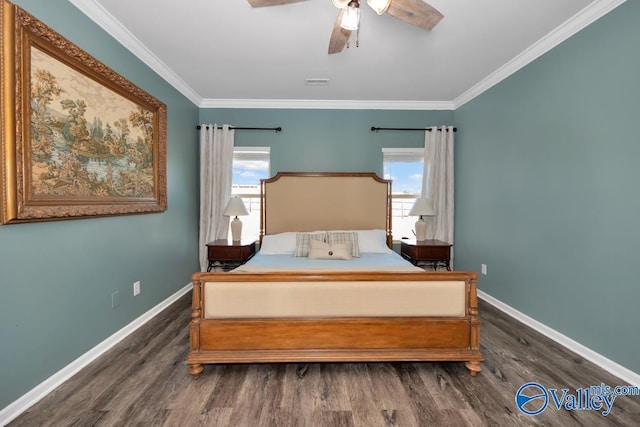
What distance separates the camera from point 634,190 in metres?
1.95

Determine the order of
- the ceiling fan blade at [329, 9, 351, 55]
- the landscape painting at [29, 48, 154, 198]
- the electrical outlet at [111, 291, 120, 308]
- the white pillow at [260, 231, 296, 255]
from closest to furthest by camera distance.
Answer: the landscape painting at [29, 48, 154, 198], the ceiling fan blade at [329, 9, 351, 55], the electrical outlet at [111, 291, 120, 308], the white pillow at [260, 231, 296, 255]

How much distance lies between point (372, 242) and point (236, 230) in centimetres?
189

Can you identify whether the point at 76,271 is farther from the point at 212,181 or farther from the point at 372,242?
the point at 372,242

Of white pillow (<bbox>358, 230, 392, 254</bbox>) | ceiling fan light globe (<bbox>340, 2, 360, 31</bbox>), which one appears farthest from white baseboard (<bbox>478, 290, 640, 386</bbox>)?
ceiling fan light globe (<bbox>340, 2, 360, 31</bbox>)

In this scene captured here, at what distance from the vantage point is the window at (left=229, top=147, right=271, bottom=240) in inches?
168

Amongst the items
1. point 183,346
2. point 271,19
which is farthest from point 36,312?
point 271,19

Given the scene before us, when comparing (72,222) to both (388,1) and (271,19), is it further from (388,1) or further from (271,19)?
(388,1)

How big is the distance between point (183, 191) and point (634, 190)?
4.41 meters

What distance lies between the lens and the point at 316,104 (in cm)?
411

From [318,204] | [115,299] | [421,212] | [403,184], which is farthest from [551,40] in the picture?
[115,299]

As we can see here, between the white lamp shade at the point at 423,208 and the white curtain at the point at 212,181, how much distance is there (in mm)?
2725

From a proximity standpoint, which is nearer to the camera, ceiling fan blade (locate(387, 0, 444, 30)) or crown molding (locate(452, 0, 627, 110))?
ceiling fan blade (locate(387, 0, 444, 30))

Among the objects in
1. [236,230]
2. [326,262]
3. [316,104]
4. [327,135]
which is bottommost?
[326,262]

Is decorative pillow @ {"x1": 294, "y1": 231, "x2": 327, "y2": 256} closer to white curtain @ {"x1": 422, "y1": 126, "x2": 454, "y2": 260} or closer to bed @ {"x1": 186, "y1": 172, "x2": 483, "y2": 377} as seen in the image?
bed @ {"x1": 186, "y1": 172, "x2": 483, "y2": 377}
